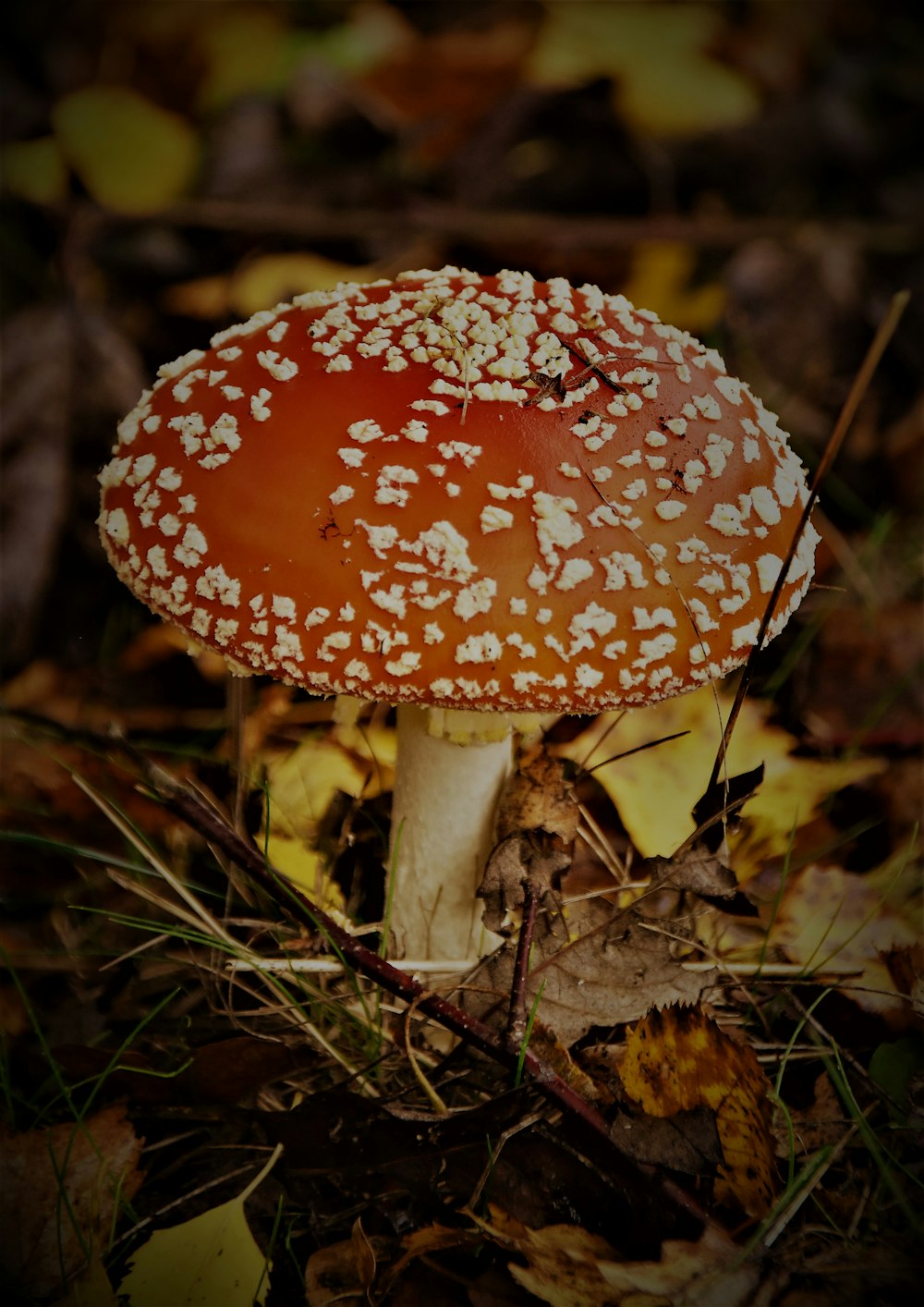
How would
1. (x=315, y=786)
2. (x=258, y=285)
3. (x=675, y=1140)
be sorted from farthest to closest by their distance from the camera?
(x=258, y=285), (x=315, y=786), (x=675, y=1140)

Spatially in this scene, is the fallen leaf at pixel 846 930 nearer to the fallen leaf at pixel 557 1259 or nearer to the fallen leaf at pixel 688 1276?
the fallen leaf at pixel 688 1276

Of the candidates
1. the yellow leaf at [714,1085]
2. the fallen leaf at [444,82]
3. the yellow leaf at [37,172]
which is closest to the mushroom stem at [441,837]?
the yellow leaf at [714,1085]

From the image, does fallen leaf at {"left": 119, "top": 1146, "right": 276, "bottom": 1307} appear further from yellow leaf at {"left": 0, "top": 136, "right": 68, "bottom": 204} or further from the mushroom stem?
yellow leaf at {"left": 0, "top": 136, "right": 68, "bottom": 204}

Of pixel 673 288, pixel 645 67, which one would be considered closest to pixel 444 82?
pixel 645 67

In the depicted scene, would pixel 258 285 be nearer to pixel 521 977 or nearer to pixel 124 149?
pixel 124 149

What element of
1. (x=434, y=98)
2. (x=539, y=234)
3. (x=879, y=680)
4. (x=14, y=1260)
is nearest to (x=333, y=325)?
(x=14, y=1260)

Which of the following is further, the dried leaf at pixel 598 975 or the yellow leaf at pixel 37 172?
the yellow leaf at pixel 37 172

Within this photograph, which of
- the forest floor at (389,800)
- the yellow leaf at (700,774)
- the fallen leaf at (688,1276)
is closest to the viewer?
the fallen leaf at (688,1276)
